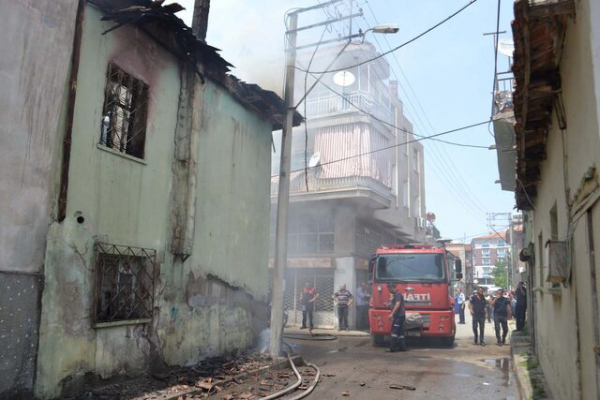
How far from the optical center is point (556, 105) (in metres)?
5.16

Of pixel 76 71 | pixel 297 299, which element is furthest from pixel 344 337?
pixel 76 71

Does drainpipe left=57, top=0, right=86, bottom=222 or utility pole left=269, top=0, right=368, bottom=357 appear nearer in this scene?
drainpipe left=57, top=0, right=86, bottom=222

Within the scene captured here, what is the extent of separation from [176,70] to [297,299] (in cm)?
1367

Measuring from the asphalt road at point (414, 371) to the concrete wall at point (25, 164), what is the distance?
432cm

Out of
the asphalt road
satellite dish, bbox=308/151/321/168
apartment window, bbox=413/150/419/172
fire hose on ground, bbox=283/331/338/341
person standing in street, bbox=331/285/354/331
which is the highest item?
apartment window, bbox=413/150/419/172

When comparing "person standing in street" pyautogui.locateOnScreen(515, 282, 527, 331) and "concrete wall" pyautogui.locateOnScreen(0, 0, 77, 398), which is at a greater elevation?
"concrete wall" pyautogui.locateOnScreen(0, 0, 77, 398)

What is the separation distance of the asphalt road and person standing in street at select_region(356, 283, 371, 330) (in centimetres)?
429

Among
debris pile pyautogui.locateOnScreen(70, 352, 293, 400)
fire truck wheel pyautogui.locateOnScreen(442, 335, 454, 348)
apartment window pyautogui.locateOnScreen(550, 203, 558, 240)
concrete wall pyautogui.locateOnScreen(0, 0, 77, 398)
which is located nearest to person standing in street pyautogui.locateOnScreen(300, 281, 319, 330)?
fire truck wheel pyautogui.locateOnScreen(442, 335, 454, 348)

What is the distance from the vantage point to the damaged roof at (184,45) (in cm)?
718

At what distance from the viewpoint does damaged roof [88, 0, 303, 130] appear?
7176 mm

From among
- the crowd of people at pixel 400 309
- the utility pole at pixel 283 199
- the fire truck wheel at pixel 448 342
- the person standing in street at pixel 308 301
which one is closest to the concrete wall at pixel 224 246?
the utility pole at pixel 283 199

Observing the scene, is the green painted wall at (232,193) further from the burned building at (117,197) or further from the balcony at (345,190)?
the balcony at (345,190)

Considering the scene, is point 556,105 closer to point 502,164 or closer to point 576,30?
point 576,30

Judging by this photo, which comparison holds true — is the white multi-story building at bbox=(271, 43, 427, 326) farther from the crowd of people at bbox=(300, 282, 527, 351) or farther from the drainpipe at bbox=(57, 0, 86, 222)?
the drainpipe at bbox=(57, 0, 86, 222)
